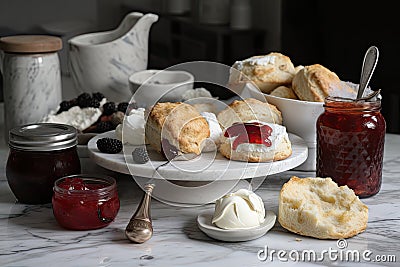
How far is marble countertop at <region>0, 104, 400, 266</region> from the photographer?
3.75ft

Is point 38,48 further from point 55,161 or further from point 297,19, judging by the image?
point 297,19

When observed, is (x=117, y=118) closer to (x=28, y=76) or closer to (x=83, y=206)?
(x=28, y=76)

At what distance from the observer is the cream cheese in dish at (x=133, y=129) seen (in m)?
1.42

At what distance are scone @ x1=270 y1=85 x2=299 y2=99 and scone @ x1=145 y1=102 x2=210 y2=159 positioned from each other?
26cm

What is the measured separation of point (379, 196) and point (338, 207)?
0.21 metres

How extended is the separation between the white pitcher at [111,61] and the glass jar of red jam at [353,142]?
79 cm

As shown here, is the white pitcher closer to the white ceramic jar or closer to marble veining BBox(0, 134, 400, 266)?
the white ceramic jar

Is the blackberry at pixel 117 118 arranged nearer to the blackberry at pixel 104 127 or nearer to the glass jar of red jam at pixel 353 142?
the blackberry at pixel 104 127

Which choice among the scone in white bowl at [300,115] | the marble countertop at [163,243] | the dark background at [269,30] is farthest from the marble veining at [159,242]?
the dark background at [269,30]

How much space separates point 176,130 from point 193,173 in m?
0.10

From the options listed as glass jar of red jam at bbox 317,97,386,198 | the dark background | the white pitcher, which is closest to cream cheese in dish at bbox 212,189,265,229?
glass jar of red jam at bbox 317,97,386,198

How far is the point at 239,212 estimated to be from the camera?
1.21 m

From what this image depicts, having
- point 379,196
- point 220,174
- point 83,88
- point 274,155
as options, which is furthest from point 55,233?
point 83,88

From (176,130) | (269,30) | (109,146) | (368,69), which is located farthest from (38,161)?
(269,30)
